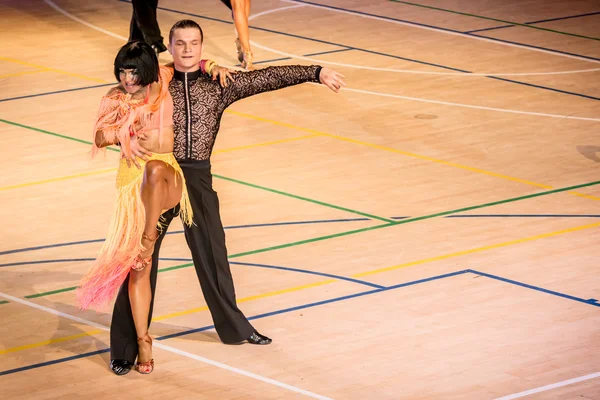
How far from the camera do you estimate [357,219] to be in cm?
986

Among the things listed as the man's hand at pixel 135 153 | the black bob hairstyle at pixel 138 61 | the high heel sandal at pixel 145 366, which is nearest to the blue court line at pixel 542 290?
the high heel sandal at pixel 145 366

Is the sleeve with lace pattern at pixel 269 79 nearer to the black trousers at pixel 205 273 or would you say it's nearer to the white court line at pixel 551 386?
the black trousers at pixel 205 273

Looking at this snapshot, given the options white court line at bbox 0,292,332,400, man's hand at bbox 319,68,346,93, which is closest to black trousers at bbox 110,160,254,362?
white court line at bbox 0,292,332,400

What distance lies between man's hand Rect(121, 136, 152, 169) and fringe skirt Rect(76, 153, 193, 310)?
3cm

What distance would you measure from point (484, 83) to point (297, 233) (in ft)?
17.0

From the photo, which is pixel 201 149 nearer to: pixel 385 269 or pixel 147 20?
pixel 385 269

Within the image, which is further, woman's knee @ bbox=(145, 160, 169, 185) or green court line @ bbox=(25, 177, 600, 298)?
green court line @ bbox=(25, 177, 600, 298)

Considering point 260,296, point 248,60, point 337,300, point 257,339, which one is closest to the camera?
point 257,339

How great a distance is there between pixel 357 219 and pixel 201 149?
294 cm

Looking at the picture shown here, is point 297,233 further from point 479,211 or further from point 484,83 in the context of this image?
point 484,83

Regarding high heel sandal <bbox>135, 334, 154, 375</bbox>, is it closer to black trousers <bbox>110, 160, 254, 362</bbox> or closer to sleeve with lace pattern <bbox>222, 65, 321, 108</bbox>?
black trousers <bbox>110, 160, 254, 362</bbox>

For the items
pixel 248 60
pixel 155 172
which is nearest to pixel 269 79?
pixel 155 172

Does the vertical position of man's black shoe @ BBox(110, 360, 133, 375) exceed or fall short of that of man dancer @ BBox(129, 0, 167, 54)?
it falls short

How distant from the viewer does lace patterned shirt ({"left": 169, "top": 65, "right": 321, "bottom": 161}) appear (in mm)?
7066
